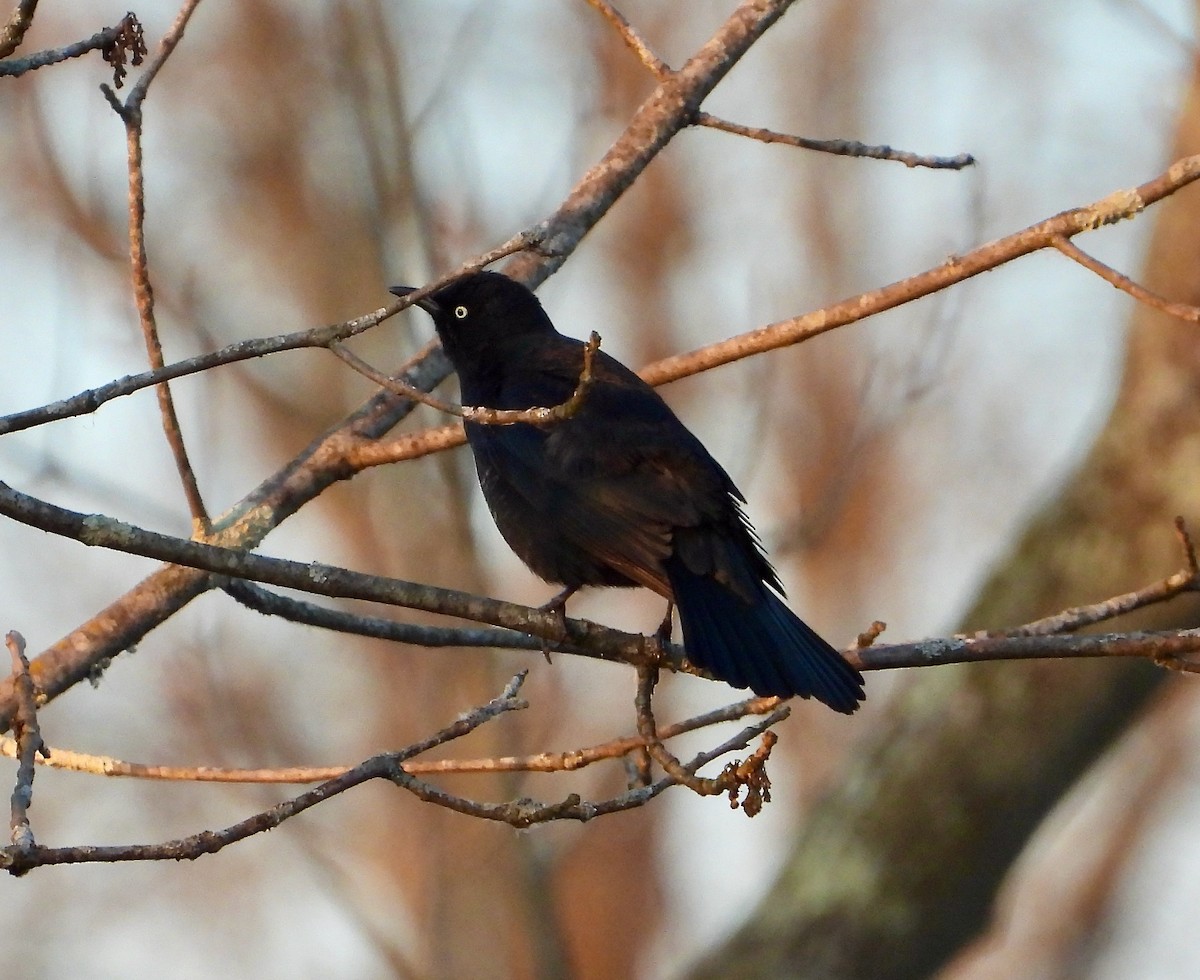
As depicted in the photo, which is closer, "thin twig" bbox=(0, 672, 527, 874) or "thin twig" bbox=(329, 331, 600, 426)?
"thin twig" bbox=(0, 672, 527, 874)

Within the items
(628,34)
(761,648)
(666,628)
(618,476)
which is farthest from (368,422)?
(628,34)

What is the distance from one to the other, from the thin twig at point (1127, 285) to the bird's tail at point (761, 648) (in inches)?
38.2

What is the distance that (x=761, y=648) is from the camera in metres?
3.66

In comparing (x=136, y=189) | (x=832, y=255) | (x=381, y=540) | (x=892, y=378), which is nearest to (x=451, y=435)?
(x=136, y=189)

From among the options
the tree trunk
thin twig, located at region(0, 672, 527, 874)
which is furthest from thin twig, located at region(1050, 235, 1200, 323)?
the tree trunk

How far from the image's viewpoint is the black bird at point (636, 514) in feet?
12.3

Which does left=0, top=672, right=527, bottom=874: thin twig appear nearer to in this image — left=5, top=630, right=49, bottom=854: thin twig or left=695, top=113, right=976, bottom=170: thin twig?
left=5, top=630, right=49, bottom=854: thin twig

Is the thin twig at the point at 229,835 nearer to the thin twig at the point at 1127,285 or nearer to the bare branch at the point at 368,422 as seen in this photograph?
the bare branch at the point at 368,422

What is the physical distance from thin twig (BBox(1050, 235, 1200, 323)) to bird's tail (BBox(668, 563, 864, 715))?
3.18 feet

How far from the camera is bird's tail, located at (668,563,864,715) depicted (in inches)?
137

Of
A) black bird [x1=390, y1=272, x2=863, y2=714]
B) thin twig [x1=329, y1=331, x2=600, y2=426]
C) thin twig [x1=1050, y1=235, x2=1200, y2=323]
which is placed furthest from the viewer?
black bird [x1=390, y1=272, x2=863, y2=714]

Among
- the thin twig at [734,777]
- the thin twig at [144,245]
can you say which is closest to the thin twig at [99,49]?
the thin twig at [144,245]

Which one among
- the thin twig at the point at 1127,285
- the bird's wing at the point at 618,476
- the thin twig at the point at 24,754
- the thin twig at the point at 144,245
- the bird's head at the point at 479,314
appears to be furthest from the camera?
the bird's head at the point at 479,314

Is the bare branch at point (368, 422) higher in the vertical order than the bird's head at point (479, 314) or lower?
lower
